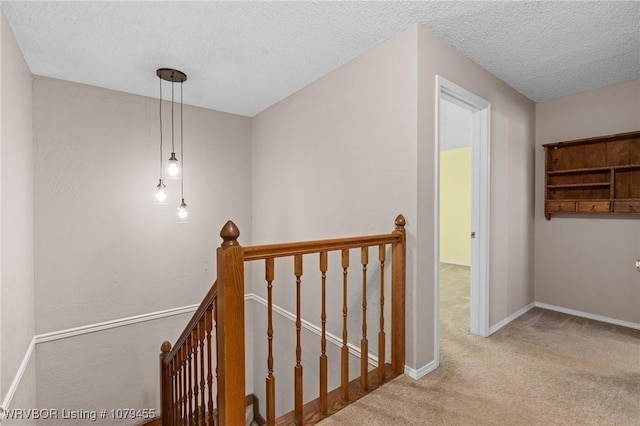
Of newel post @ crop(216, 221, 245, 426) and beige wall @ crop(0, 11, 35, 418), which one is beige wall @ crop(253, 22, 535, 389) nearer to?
newel post @ crop(216, 221, 245, 426)

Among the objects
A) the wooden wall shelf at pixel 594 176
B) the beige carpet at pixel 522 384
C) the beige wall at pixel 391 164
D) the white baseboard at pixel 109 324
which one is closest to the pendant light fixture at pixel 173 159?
the beige wall at pixel 391 164

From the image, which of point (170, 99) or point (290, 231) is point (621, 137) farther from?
point (170, 99)

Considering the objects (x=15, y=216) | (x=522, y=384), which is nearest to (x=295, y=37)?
(x=15, y=216)

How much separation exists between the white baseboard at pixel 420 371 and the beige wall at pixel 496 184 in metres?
0.05

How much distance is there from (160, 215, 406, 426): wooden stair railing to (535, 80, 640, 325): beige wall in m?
2.21

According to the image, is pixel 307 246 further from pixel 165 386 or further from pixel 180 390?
pixel 165 386

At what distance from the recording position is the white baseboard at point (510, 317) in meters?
2.67

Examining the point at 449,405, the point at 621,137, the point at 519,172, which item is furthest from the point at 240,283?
the point at 621,137

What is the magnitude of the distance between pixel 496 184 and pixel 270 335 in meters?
2.31

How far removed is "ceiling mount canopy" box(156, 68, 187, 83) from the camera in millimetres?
2561

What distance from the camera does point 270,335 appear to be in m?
1.47

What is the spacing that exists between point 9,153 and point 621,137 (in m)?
4.65

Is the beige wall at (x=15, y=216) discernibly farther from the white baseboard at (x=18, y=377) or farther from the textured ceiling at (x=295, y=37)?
the textured ceiling at (x=295, y=37)

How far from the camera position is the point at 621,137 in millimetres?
2744
